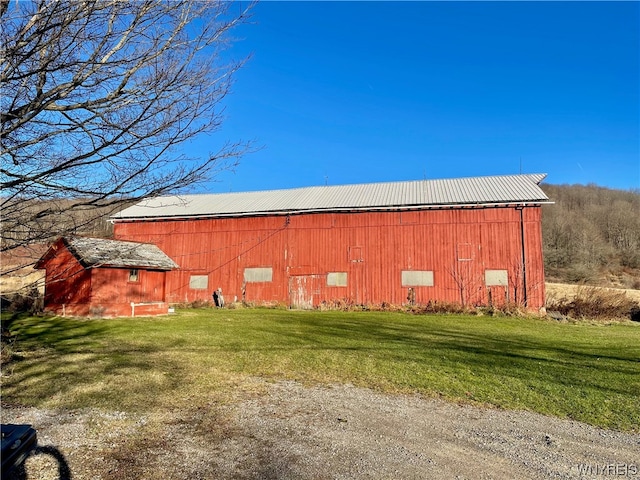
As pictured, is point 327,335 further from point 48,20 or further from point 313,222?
point 313,222

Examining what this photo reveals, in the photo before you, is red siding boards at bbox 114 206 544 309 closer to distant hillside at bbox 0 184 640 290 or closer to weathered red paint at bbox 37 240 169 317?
weathered red paint at bbox 37 240 169 317

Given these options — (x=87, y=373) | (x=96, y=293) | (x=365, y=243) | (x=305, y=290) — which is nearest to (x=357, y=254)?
(x=365, y=243)

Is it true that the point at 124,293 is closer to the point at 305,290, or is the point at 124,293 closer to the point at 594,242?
the point at 305,290

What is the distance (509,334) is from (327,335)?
6210 mm

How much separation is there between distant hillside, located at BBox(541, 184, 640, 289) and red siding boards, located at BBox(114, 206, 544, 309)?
21.7 m

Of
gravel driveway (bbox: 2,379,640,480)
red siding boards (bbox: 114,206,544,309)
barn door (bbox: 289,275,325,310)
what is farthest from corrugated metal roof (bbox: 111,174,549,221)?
gravel driveway (bbox: 2,379,640,480)

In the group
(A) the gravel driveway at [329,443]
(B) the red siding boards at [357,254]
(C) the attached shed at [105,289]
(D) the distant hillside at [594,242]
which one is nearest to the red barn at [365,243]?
(B) the red siding boards at [357,254]

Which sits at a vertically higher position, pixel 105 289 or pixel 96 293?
pixel 105 289

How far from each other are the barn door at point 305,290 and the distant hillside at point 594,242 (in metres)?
27.9

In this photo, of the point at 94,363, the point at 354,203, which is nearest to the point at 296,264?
the point at 354,203

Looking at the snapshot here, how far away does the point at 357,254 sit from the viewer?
23406 millimetres

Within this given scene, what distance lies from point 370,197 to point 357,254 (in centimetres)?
397

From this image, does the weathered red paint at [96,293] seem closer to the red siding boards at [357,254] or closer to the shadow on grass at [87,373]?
the red siding boards at [357,254]

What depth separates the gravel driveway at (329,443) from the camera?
3.68m
